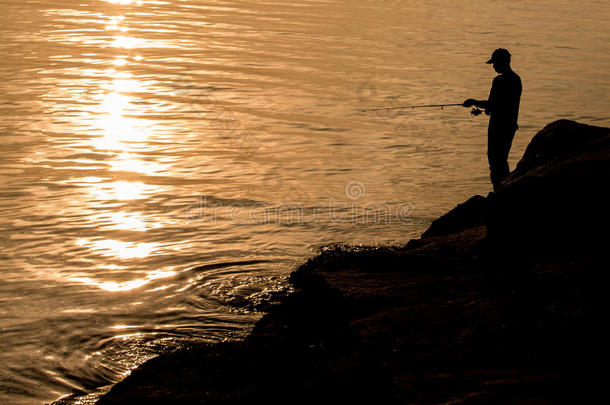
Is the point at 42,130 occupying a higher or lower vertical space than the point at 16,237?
higher

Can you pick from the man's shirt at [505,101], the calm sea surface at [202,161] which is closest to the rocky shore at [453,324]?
the calm sea surface at [202,161]

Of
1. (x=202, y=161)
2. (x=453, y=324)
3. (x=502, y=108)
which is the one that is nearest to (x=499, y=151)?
(x=502, y=108)

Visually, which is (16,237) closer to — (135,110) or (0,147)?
(0,147)

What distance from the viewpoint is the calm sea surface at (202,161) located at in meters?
7.19

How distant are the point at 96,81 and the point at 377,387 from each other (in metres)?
15.7

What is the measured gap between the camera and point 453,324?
5.04 m

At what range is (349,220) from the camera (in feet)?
33.8

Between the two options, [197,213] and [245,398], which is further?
[197,213]

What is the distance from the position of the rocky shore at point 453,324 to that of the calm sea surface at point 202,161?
1.02 metres

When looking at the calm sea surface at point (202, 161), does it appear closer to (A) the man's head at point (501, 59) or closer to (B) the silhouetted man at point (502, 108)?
(B) the silhouetted man at point (502, 108)

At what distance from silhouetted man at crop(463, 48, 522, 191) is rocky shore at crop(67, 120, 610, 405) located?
6.69 feet

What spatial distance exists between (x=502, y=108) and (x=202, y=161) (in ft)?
17.5

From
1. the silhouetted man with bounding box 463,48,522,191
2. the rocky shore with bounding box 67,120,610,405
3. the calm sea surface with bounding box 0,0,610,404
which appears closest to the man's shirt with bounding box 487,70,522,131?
the silhouetted man with bounding box 463,48,522,191

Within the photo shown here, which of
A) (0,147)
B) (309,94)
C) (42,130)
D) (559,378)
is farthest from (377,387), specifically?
(309,94)
